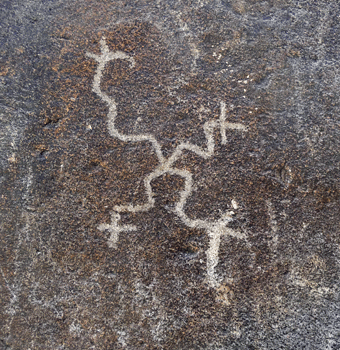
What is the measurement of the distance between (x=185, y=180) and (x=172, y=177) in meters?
0.08

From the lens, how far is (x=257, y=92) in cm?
183

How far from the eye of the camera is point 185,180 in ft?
5.80

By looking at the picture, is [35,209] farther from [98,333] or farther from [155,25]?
[155,25]

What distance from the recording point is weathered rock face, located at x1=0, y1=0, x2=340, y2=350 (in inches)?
66.1

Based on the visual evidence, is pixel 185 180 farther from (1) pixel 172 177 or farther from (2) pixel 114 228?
(2) pixel 114 228

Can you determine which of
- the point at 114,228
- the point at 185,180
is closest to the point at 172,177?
the point at 185,180

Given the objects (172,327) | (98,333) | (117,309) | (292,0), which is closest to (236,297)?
(172,327)

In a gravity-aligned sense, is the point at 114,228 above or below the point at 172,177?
below

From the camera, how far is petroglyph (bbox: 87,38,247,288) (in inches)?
67.4

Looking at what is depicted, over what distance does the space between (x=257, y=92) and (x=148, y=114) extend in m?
0.66

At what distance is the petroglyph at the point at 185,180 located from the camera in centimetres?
171

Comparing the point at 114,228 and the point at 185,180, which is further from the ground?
the point at 185,180

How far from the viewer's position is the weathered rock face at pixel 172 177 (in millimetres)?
1678

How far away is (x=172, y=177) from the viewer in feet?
5.82
